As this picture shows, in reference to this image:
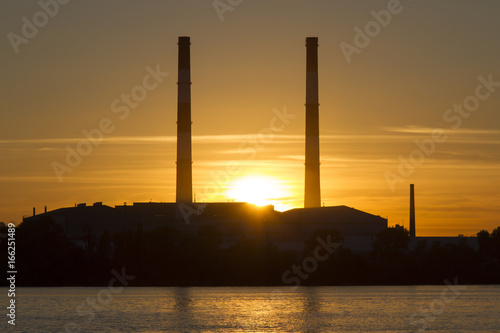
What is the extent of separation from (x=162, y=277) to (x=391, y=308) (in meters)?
28.5

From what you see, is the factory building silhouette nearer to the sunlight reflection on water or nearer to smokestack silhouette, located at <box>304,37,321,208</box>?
smokestack silhouette, located at <box>304,37,321,208</box>

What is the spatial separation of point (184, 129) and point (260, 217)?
14.3 metres

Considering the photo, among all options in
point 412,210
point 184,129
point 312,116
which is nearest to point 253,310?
point 184,129

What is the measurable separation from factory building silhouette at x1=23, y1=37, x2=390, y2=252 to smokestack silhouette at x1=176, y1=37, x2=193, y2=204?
0.11 meters

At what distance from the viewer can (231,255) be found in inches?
3784

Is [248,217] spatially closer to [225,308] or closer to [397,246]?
[397,246]

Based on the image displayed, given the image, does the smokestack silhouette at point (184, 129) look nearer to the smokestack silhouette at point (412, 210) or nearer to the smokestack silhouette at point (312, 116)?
Result: the smokestack silhouette at point (312, 116)

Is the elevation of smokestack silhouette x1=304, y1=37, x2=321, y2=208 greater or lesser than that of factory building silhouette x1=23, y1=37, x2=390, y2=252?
greater

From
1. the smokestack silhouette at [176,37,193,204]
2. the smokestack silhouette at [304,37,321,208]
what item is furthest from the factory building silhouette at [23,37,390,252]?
the smokestack silhouette at [176,37,193,204]

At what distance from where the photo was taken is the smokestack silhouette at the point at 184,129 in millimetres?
93438

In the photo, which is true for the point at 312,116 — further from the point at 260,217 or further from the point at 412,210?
the point at 412,210

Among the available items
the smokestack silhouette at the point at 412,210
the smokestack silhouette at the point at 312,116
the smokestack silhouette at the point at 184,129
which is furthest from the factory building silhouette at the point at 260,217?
the smokestack silhouette at the point at 412,210

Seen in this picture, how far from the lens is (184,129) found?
93750mm

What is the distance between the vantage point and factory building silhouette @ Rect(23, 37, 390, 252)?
9575 centimetres
